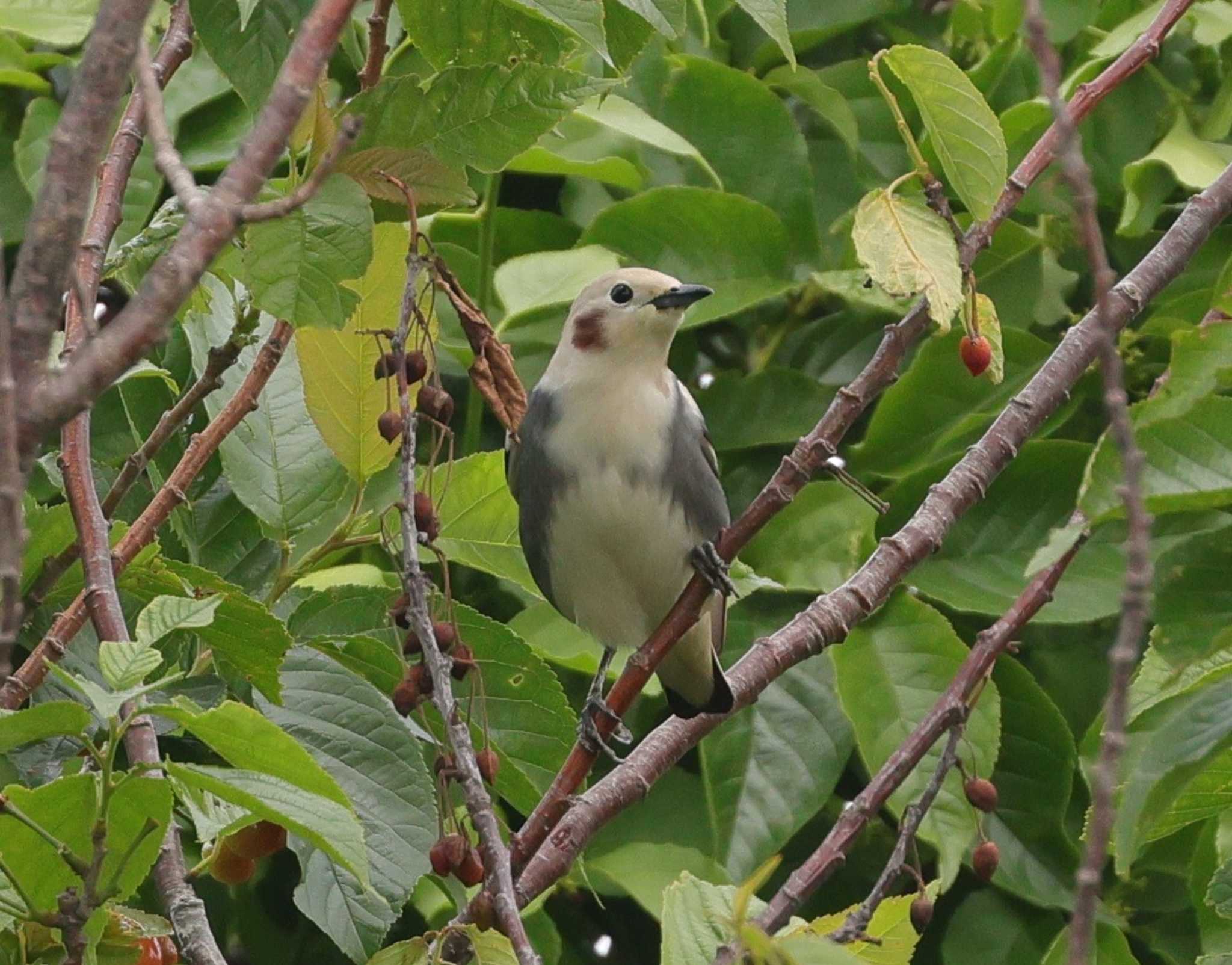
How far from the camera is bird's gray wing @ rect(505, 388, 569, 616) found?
305 cm

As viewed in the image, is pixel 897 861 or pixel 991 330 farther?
pixel 991 330

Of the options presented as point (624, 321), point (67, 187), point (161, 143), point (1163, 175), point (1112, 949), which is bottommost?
point (1112, 949)

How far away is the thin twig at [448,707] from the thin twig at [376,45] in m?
Answer: 0.35

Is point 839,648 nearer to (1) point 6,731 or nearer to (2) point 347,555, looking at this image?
(2) point 347,555

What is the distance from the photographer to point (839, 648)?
2869mm

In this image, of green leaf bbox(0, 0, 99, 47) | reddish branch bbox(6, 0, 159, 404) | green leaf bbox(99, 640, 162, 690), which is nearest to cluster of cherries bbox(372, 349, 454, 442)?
green leaf bbox(99, 640, 162, 690)

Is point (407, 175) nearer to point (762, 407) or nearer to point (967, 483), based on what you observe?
point (967, 483)

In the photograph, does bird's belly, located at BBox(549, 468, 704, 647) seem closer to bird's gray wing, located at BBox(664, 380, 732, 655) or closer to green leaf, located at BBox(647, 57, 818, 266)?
bird's gray wing, located at BBox(664, 380, 732, 655)

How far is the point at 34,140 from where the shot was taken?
3215 millimetres

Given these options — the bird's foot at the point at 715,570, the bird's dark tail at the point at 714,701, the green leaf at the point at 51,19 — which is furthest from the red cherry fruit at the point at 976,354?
the green leaf at the point at 51,19

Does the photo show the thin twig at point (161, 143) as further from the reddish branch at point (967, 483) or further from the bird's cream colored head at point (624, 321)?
the bird's cream colored head at point (624, 321)

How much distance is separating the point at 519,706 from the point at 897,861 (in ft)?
2.09

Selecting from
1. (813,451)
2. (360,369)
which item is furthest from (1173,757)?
(360,369)

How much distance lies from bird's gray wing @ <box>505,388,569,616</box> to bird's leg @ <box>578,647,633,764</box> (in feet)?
0.40
